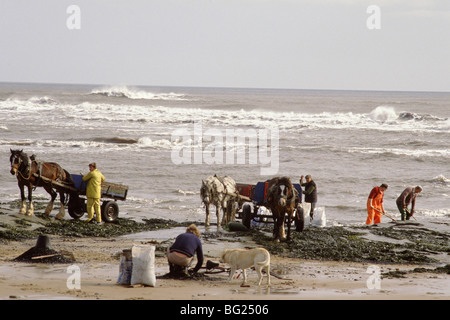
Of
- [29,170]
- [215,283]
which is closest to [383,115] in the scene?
[29,170]

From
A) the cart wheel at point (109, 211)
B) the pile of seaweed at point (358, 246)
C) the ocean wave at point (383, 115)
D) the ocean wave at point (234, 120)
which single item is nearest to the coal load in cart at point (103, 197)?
the cart wheel at point (109, 211)

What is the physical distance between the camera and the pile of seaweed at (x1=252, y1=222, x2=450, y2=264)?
1330 cm

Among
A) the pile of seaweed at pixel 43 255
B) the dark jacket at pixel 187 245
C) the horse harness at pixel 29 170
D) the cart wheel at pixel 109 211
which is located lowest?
the cart wheel at pixel 109 211

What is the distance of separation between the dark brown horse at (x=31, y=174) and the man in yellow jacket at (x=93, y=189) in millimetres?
724

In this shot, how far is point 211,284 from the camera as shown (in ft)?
33.0

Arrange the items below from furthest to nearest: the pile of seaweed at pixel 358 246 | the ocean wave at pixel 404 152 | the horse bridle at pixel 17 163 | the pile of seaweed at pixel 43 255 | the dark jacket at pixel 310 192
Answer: the ocean wave at pixel 404 152 → the dark jacket at pixel 310 192 → the horse bridle at pixel 17 163 → the pile of seaweed at pixel 358 246 → the pile of seaweed at pixel 43 255

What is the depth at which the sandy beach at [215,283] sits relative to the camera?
906 cm

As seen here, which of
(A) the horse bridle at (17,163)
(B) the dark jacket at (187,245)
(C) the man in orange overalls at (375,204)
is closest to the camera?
(B) the dark jacket at (187,245)

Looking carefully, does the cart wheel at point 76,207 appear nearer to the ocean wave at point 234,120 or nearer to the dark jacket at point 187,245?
the dark jacket at point 187,245

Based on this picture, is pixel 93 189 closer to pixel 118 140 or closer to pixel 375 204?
pixel 375 204

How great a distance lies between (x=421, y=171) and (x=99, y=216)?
19353 millimetres
